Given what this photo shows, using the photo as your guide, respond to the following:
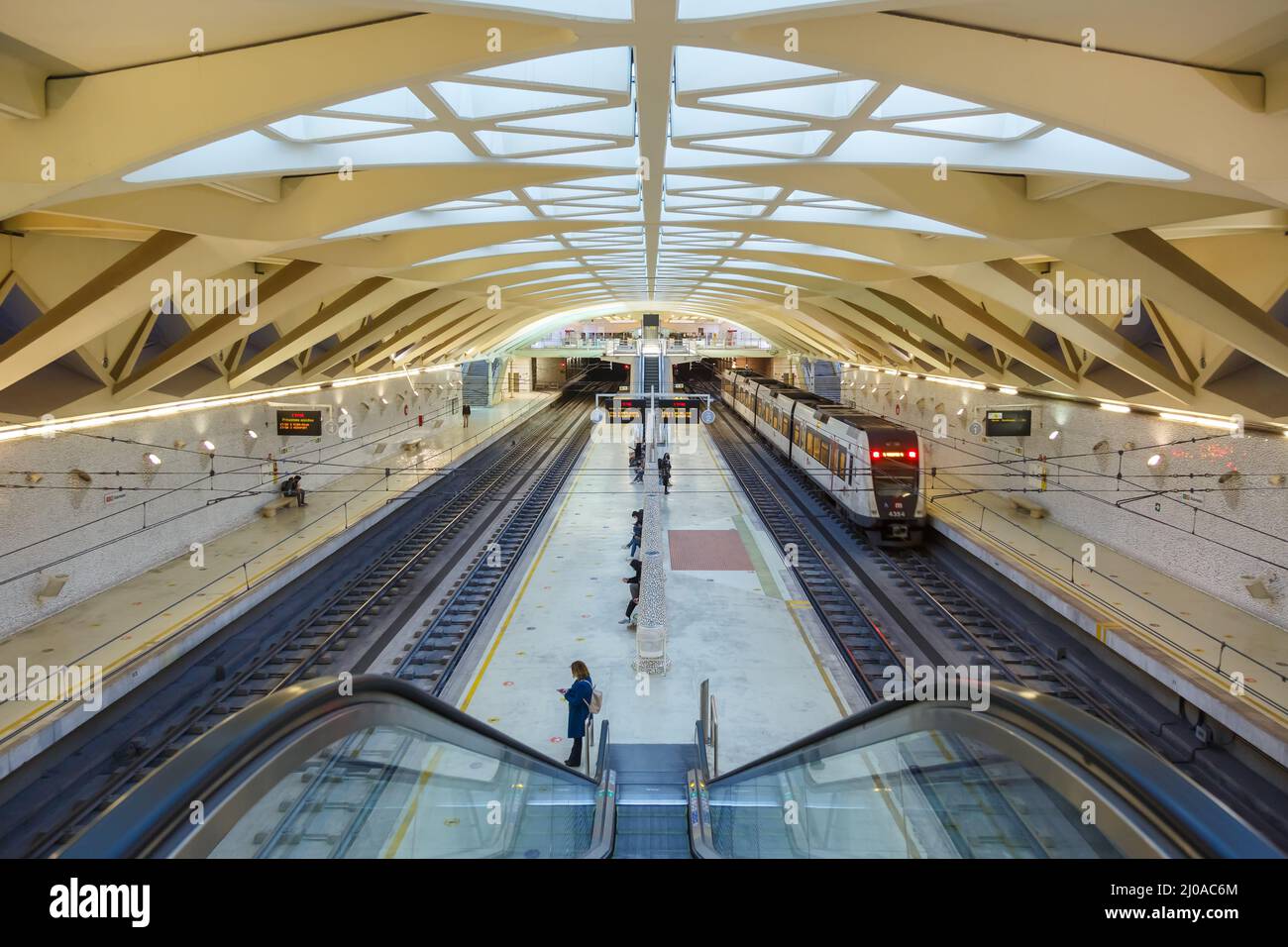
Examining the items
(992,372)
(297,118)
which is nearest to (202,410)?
(297,118)

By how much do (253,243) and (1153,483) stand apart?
53.8ft

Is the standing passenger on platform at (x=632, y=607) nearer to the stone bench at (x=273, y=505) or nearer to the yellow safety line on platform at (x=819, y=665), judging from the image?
the yellow safety line on platform at (x=819, y=665)

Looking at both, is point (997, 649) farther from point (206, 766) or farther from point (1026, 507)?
point (206, 766)

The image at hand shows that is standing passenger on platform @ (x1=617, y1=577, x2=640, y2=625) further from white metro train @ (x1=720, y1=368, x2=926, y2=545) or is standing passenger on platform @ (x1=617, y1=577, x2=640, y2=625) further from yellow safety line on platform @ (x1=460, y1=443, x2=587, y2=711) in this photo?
white metro train @ (x1=720, y1=368, x2=926, y2=545)

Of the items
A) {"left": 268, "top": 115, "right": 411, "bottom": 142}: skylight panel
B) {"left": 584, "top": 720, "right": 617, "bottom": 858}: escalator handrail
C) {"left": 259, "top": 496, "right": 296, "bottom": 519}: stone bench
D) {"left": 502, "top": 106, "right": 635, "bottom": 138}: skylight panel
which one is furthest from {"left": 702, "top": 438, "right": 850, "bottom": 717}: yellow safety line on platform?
{"left": 259, "top": 496, "right": 296, "bottom": 519}: stone bench

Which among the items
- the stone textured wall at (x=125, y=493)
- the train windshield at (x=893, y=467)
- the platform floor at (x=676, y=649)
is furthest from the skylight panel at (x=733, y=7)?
the train windshield at (x=893, y=467)

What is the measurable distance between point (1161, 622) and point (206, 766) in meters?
13.8

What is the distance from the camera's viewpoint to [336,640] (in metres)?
13.1

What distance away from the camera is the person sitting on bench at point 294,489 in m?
20.7

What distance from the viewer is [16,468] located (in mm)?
11859

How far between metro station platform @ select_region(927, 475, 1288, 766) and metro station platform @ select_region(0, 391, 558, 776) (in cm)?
1426

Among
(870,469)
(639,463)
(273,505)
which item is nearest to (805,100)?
(870,469)

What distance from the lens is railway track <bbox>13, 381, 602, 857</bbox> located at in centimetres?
879
